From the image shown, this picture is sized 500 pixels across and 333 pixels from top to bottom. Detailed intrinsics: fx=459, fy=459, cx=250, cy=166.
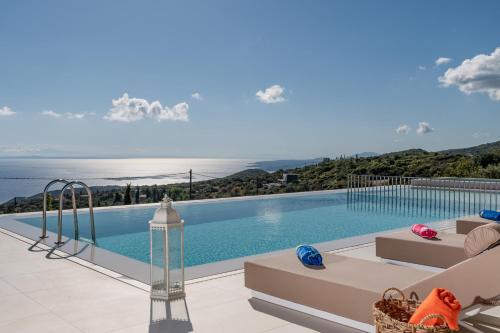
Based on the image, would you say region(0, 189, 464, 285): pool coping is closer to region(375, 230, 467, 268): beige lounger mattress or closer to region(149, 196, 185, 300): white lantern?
region(149, 196, 185, 300): white lantern

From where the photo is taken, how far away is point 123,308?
3.46 meters

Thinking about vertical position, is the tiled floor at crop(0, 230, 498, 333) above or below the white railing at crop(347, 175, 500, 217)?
below

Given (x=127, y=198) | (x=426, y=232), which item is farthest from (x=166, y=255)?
(x=127, y=198)

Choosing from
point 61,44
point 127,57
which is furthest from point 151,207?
point 127,57

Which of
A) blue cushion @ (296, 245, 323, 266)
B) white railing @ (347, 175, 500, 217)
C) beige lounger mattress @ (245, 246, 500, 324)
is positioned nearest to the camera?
Answer: beige lounger mattress @ (245, 246, 500, 324)

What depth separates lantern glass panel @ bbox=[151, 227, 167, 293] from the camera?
3649mm

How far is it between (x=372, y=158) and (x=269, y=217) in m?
14.8

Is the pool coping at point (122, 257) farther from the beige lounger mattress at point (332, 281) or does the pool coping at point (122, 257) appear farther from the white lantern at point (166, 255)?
the beige lounger mattress at point (332, 281)

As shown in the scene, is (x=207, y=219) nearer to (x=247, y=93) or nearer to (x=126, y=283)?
(x=126, y=283)

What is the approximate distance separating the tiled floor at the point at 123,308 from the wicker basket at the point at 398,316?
58cm

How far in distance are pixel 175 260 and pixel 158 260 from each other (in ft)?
0.46

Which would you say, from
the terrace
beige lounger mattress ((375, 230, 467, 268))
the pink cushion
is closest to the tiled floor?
the terrace

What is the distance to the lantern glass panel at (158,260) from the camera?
3649 millimetres

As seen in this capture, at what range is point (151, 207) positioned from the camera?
9.69 m
